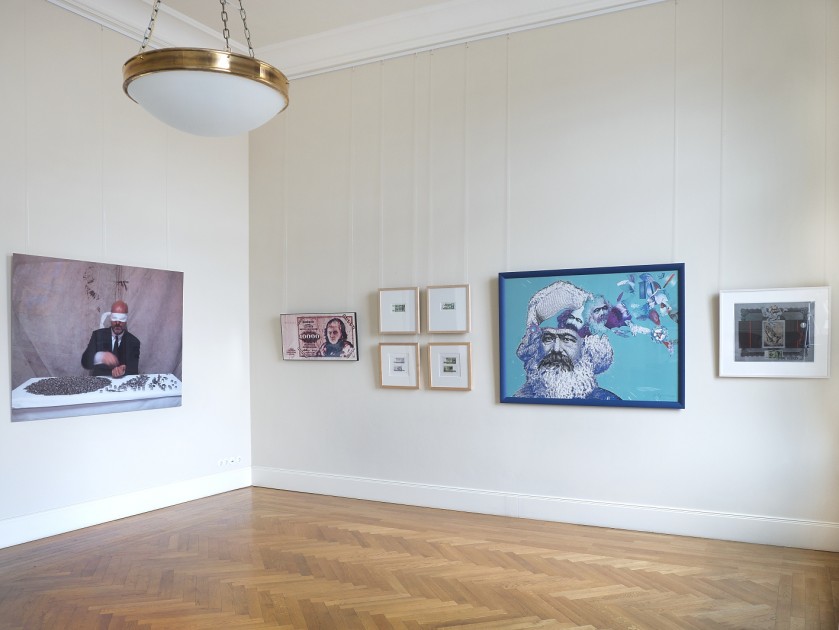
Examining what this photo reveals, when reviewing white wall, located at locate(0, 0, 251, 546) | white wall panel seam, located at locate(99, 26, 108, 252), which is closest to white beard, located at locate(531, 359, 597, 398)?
white wall, located at locate(0, 0, 251, 546)

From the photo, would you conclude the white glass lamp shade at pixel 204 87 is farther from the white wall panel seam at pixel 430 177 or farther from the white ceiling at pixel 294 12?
the white ceiling at pixel 294 12

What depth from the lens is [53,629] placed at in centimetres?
462

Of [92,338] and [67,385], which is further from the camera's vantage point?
[92,338]

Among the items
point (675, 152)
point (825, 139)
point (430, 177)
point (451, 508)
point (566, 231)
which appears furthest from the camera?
point (430, 177)

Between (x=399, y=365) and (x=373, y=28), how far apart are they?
4.05m

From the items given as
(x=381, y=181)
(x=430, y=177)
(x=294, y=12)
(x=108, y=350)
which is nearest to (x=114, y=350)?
(x=108, y=350)

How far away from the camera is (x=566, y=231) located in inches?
287

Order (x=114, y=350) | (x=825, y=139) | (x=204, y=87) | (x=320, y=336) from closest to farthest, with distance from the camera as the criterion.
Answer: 1. (x=204, y=87)
2. (x=825, y=139)
3. (x=114, y=350)
4. (x=320, y=336)

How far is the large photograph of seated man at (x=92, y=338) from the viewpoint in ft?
21.6

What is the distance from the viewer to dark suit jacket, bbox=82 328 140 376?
7.16 meters

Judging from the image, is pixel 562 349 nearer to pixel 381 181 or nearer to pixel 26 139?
pixel 381 181

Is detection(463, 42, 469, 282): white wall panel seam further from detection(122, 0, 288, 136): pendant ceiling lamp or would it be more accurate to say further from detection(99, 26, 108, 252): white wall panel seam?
detection(99, 26, 108, 252): white wall panel seam

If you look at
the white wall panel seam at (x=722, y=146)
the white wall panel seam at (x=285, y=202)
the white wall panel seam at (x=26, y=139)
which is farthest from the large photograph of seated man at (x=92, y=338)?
the white wall panel seam at (x=722, y=146)

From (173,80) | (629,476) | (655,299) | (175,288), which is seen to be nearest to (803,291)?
(655,299)
